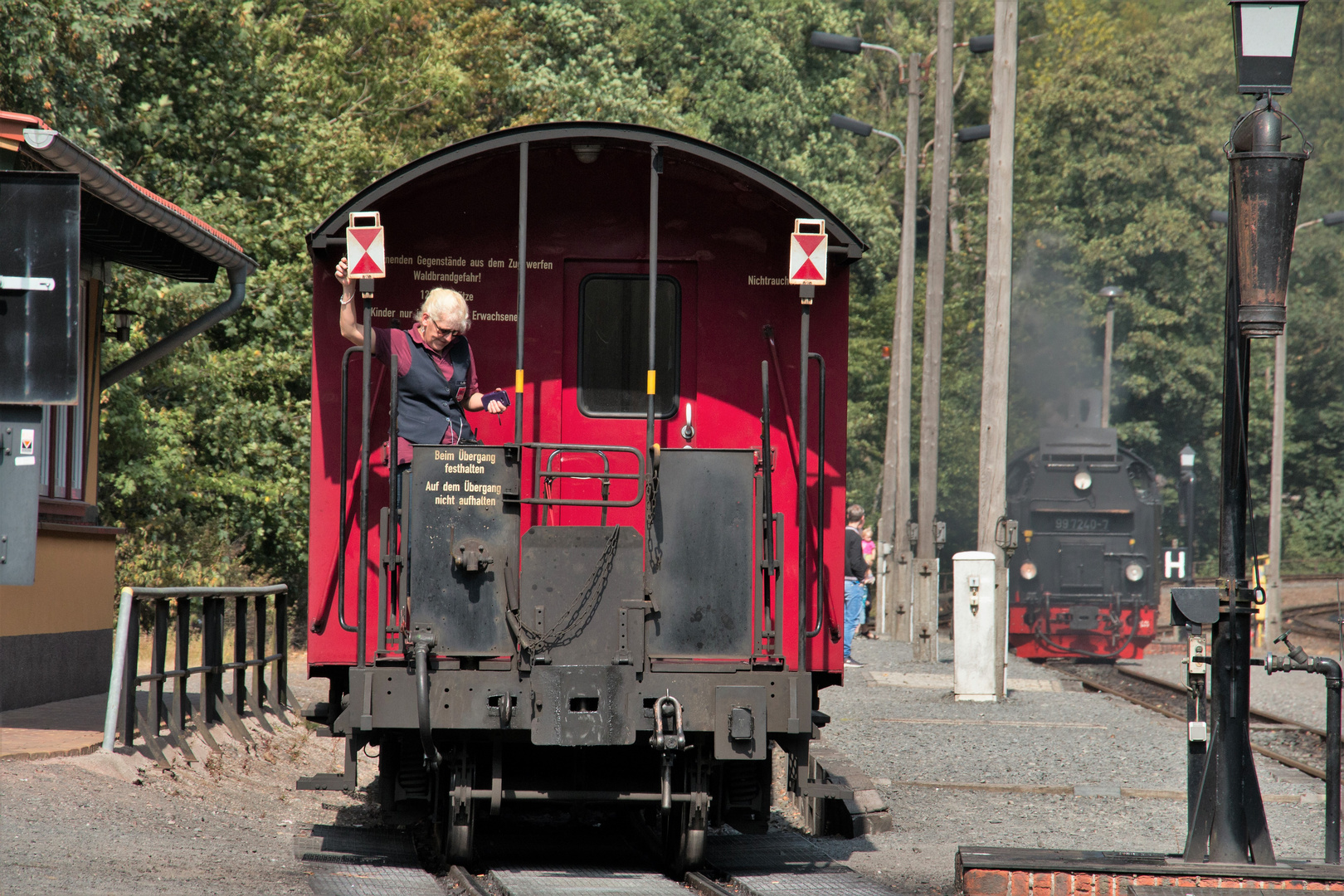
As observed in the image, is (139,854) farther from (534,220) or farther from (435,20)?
(435,20)

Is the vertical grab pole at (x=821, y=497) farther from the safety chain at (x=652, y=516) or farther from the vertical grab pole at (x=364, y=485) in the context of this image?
the vertical grab pole at (x=364, y=485)

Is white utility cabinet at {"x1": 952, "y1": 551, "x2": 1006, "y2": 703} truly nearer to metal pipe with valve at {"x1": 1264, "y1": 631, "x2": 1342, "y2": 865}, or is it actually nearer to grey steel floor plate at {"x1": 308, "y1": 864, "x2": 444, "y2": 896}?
metal pipe with valve at {"x1": 1264, "y1": 631, "x2": 1342, "y2": 865}

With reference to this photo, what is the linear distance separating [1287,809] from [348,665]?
6715 mm

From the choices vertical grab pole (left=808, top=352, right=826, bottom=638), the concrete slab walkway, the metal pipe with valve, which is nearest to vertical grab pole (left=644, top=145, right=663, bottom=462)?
vertical grab pole (left=808, top=352, right=826, bottom=638)

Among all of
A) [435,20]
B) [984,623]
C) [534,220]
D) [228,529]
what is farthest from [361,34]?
[534,220]

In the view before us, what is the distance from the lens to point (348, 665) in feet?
23.8

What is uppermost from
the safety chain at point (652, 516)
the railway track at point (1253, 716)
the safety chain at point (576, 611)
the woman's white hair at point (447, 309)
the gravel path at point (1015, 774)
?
the woman's white hair at point (447, 309)

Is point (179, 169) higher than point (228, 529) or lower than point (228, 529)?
higher

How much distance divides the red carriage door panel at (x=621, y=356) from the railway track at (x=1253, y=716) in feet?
24.1

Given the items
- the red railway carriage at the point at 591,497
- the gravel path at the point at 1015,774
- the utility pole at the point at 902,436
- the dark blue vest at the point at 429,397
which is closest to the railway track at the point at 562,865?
the red railway carriage at the point at 591,497

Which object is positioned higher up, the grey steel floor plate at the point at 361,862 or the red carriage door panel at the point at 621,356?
the red carriage door panel at the point at 621,356

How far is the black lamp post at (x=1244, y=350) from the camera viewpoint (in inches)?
250

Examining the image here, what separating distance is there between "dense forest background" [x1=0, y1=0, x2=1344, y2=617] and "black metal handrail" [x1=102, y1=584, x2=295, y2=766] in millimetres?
6480

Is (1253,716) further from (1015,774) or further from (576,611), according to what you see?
(576,611)
